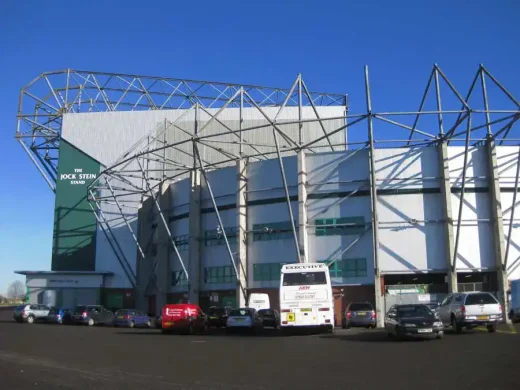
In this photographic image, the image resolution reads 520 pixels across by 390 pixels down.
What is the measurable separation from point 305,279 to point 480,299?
26.4 feet

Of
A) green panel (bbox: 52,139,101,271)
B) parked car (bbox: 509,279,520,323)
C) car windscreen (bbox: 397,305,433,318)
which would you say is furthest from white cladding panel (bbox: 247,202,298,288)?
green panel (bbox: 52,139,101,271)

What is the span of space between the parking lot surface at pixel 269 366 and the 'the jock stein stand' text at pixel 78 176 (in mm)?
44052

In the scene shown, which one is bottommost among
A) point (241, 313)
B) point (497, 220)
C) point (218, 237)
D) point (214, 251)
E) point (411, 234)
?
point (241, 313)

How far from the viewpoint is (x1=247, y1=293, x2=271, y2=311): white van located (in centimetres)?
3838

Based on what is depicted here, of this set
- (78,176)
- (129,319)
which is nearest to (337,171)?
(129,319)

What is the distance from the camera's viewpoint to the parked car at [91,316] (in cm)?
3991

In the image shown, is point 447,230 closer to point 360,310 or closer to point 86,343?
point 360,310

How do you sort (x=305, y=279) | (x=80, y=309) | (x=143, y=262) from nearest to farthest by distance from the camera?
(x=305, y=279) < (x=80, y=309) < (x=143, y=262)

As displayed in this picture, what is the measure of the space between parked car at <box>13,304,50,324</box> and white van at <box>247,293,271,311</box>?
17.9 meters

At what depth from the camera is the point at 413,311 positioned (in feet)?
69.0

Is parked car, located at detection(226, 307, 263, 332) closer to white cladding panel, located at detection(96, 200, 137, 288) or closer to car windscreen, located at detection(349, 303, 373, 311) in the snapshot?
car windscreen, located at detection(349, 303, 373, 311)

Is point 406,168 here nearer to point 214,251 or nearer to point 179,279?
point 214,251

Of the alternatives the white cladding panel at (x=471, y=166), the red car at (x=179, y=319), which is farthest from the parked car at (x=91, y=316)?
the white cladding panel at (x=471, y=166)

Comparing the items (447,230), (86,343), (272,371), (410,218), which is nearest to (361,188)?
(410,218)
